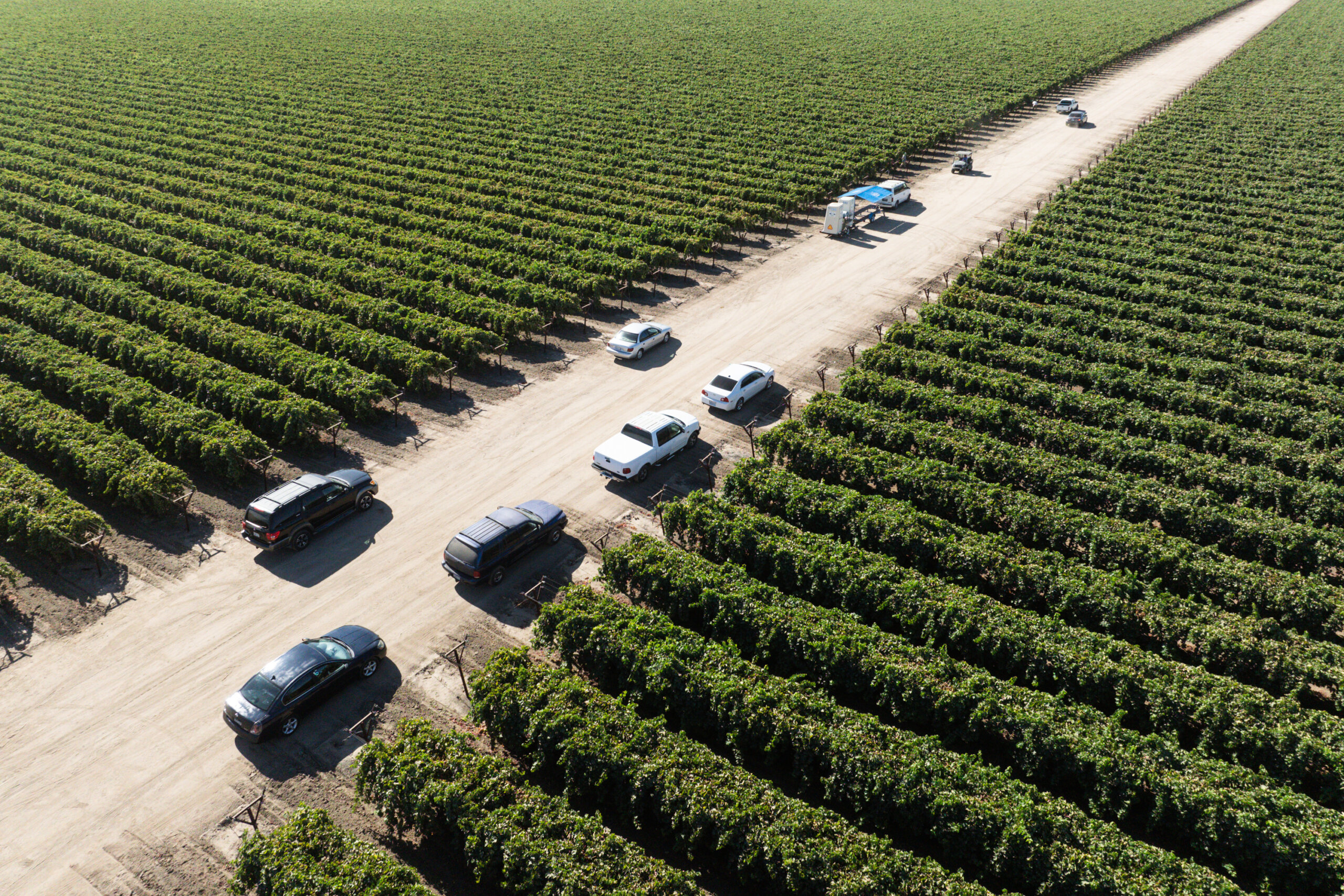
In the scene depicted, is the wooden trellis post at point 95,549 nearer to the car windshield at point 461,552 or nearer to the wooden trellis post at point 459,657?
the car windshield at point 461,552

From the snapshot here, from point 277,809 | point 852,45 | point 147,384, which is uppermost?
point 852,45

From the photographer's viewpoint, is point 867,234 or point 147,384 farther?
point 867,234

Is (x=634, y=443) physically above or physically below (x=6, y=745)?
above

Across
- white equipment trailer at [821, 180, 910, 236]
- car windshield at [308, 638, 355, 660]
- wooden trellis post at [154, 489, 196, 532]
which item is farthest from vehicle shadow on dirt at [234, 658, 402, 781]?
white equipment trailer at [821, 180, 910, 236]

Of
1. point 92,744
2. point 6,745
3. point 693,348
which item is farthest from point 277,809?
point 693,348

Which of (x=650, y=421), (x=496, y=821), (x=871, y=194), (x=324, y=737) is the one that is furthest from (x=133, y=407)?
(x=871, y=194)

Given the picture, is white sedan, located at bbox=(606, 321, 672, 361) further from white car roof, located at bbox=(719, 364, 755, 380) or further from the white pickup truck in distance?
the white pickup truck in distance

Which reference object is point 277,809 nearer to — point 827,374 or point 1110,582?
point 1110,582

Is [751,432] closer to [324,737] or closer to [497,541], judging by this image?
[497,541]
